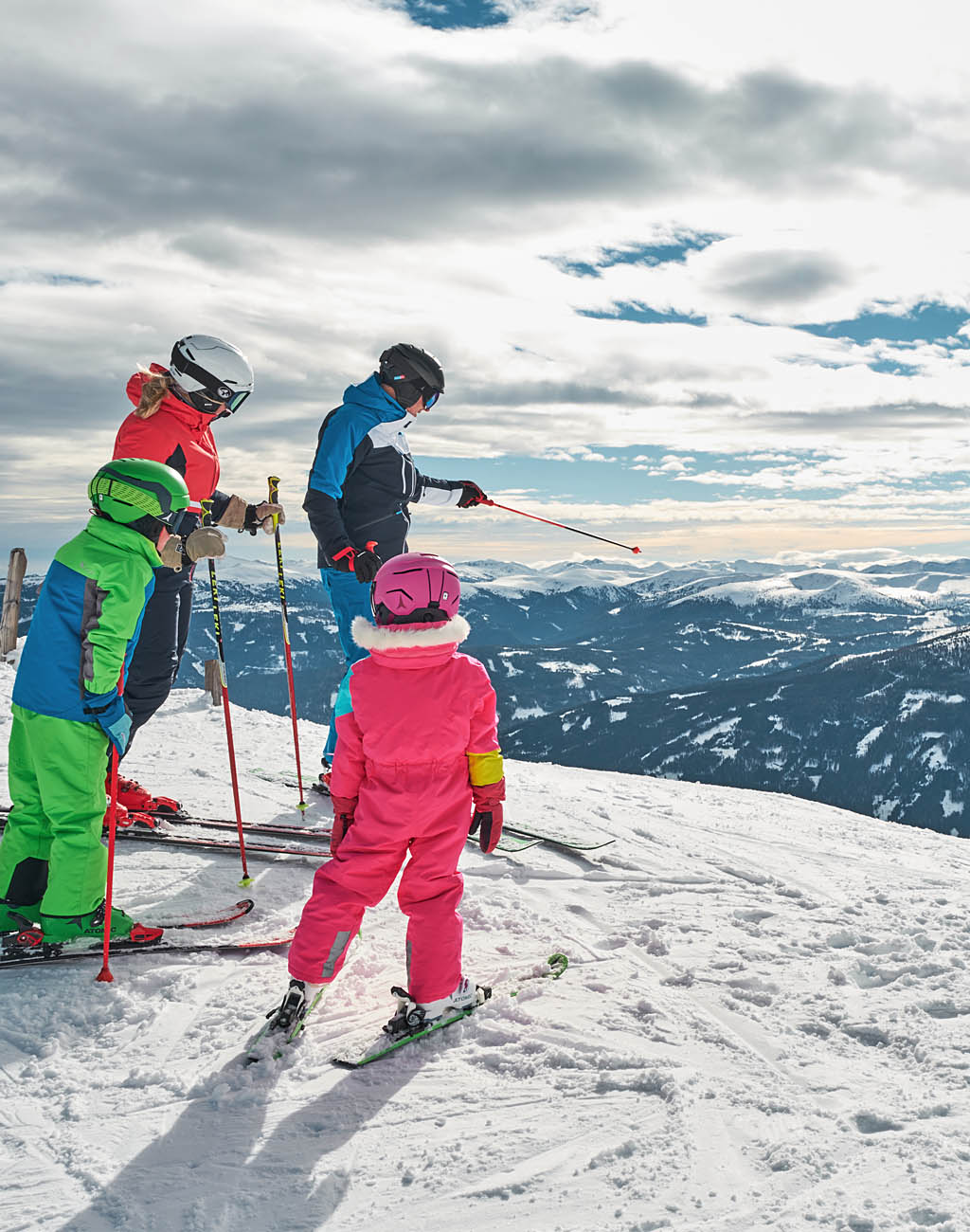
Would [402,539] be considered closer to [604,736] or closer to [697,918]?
[697,918]

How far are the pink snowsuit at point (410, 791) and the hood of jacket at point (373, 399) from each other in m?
2.87

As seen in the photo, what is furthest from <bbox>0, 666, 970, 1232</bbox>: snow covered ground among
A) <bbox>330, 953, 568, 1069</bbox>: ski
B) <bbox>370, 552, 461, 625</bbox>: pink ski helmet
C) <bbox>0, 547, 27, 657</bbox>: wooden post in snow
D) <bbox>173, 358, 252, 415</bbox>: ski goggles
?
<bbox>0, 547, 27, 657</bbox>: wooden post in snow

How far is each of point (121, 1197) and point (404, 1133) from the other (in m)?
0.91

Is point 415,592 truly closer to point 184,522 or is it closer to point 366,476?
point 184,522

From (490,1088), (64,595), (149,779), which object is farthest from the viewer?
(149,779)

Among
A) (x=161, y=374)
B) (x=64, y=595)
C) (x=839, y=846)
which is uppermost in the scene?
(x=161, y=374)

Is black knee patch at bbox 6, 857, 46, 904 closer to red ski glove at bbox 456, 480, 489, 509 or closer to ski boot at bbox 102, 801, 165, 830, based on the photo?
ski boot at bbox 102, 801, 165, 830

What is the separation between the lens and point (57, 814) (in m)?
3.91

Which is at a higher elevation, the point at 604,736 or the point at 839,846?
the point at 839,846

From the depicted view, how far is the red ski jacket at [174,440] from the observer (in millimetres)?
5332

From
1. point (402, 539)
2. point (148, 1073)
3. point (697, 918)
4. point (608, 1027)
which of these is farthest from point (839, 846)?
point (148, 1073)

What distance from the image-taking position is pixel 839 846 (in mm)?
6852

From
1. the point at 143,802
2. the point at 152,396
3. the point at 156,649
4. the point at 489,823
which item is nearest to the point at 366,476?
the point at 152,396

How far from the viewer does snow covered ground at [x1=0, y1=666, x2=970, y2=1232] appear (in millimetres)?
2471
